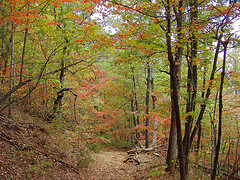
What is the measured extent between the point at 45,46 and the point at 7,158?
4.64m

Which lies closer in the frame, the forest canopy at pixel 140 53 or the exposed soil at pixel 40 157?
the forest canopy at pixel 140 53

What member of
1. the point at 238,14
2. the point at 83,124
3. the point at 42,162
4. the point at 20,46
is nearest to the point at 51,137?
the point at 83,124

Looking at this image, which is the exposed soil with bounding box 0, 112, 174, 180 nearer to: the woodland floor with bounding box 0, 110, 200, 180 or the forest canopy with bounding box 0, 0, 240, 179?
the woodland floor with bounding box 0, 110, 200, 180

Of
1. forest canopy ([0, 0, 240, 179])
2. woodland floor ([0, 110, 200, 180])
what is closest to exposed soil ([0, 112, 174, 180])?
woodland floor ([0, 110, 200, 180])

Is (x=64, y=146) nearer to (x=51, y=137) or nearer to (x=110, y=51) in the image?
(x=51, y=137)

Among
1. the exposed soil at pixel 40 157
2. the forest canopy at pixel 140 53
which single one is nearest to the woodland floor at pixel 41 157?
the exposed soil at pixel 40 157

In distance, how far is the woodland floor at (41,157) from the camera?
15.8 ft

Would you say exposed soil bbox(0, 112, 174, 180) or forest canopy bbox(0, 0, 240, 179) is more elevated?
forest canopy bbox(0, 0, 240, 179)

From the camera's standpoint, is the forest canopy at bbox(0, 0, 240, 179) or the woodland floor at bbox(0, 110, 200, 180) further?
the woodland floor at bbox(0, 110, 200, 180)

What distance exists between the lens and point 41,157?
5.95 meters

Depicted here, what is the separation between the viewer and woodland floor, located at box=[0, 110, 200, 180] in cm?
483

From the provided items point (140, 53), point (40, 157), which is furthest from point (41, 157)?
point (140, 53)

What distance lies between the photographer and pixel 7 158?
4.78m

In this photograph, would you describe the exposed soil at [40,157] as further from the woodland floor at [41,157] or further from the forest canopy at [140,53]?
the forest canopy at [140,53]
